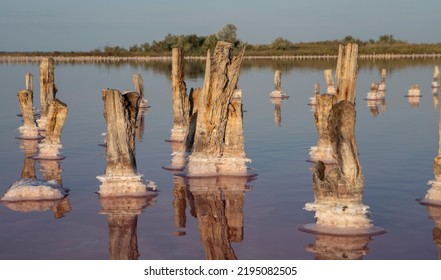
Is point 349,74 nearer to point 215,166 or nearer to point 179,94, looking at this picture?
point 215,166

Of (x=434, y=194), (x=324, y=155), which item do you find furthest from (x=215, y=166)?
(x=434, y=194)

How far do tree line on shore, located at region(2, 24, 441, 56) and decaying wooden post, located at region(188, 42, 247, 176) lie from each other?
102 meters

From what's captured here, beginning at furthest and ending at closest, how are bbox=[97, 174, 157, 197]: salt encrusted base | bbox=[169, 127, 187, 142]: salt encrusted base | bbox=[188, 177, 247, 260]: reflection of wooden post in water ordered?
1. bbox=[169, 127, 187, 142]: salt encrusted base
2. bbox=[97, 174, 157, 197]: salt encrusted base
3. bbox=[188, 177, 247, 260]: reflection of wooden post in water

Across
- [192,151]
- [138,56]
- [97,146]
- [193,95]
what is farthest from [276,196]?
[138,56]

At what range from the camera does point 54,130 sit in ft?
76.6

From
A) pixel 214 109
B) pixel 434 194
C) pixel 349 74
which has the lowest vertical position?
pixel 434 194

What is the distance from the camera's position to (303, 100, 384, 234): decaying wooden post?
1459 centimetres

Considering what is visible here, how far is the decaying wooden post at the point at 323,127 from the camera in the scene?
22.3 meters

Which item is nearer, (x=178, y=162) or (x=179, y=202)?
(x=179, y=202)

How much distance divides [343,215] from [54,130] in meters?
10.7

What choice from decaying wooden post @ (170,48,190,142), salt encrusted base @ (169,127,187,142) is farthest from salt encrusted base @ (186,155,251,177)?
salt encrusted base @ (169,127,187,142)

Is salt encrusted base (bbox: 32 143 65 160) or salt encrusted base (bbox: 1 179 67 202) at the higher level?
salt encrusted base (bbox: 1 179 67 202)

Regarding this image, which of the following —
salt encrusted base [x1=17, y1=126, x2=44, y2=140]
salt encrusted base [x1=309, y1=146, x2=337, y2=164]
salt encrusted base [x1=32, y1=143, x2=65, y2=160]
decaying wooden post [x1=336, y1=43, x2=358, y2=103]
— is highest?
decaying wooden post [x1=336, y1=43, x2=358, y2=103]

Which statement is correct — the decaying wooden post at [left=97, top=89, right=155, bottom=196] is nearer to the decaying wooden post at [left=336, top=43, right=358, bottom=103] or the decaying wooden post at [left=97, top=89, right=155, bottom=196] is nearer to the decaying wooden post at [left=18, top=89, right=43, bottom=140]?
the decaying wooden post at [left=336, top=43, right=358, bottom=103]
